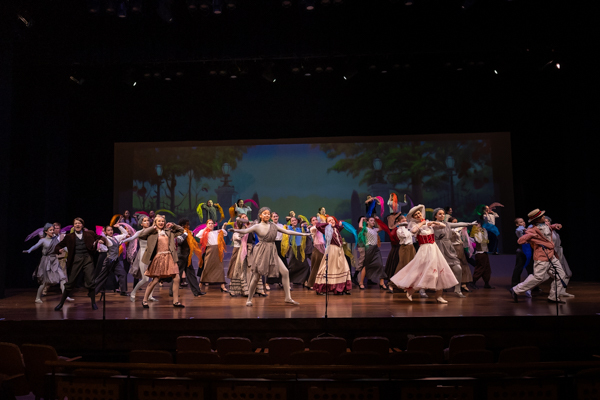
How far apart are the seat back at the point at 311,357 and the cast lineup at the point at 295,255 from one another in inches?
109

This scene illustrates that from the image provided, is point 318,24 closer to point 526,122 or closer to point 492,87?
point 492,87

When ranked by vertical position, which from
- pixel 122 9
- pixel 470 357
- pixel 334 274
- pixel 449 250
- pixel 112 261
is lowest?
pixel 470 357

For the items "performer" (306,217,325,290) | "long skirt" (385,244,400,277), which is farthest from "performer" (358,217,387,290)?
"performer" (306,217,325,290)

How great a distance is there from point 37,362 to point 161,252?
2970 mm

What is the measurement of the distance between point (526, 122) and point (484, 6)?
4.93 metres

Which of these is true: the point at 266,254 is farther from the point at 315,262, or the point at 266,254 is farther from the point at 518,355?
the point at 518,355

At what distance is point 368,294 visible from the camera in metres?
8.62

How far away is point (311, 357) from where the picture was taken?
3.71 meters

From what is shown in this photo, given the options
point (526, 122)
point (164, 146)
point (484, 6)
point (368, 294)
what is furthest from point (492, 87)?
point (164, 146)

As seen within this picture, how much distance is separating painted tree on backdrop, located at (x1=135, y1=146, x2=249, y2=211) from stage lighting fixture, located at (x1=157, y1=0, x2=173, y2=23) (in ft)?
16.2

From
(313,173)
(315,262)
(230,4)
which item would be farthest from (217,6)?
(313,173)

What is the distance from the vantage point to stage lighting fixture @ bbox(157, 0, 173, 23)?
8289 mm

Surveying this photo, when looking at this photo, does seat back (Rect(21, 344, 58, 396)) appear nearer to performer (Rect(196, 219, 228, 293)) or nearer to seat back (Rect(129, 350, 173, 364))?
seat back (Rect(129, 350, 173, 364))

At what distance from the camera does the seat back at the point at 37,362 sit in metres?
4.08
